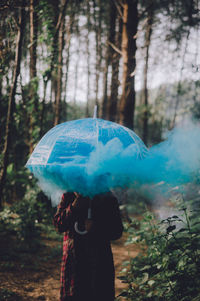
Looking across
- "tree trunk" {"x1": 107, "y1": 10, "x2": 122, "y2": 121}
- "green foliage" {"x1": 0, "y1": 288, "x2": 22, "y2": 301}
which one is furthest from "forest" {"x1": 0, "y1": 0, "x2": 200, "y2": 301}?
"tree trunk" {"x1": 107, "y1": 10, "x2": 122, "y2": 121}

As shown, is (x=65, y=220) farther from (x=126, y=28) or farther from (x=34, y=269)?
(x=126, y=28)

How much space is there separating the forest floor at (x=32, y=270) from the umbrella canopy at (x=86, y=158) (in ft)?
8.33

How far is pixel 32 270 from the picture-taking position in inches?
198

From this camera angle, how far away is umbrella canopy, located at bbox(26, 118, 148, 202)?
1984 millimetres

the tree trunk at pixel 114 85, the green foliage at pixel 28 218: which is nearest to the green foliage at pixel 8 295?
the green foliage at pixel 28 218

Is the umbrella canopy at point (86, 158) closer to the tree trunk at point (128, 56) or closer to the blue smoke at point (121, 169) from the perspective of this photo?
the blue smoke at point (121, 169)

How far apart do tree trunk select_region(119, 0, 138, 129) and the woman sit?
5.54 meters

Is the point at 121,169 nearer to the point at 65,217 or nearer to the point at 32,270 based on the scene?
the point at 65,217

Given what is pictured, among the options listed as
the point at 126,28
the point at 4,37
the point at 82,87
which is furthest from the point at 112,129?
the point at 82,87

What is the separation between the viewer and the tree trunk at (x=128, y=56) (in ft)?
24.2

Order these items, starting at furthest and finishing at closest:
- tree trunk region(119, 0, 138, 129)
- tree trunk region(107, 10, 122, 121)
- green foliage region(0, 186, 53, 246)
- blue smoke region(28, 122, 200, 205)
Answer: tree trunk region(107, 10, 122, 121)
tree trunk region(119, 0, 138, 129)
green foliage region(0, 186, 53, 246)
blue smoke region(28, 122, 200, 205)

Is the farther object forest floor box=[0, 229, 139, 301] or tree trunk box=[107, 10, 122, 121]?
tree trunk box=[107, 10, 122, 121]

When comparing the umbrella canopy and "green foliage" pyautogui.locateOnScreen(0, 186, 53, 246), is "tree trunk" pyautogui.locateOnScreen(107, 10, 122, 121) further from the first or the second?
the umbrella canopy

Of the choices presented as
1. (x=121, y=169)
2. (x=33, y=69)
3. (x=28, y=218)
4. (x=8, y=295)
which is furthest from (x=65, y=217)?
(x=33, y=69)
